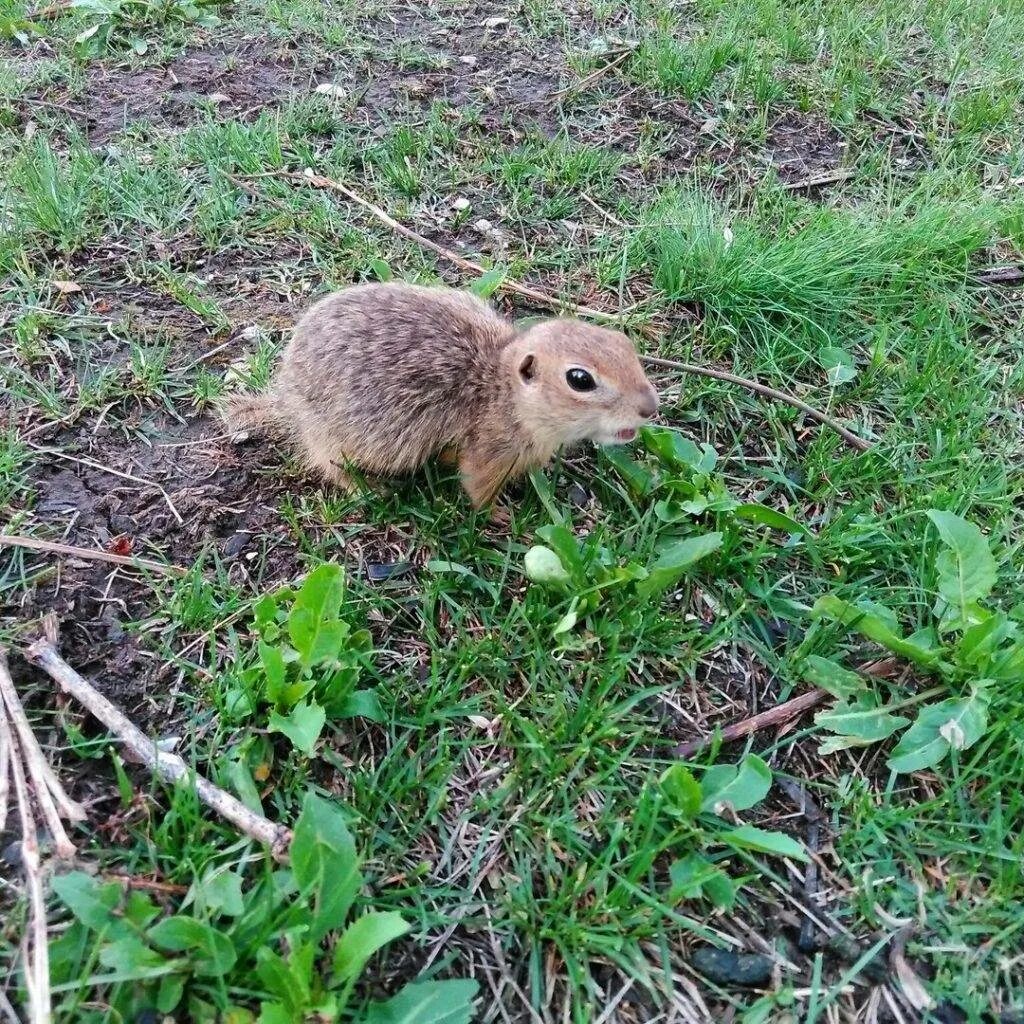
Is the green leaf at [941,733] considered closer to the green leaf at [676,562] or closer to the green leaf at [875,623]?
the green leaf at [875,623]

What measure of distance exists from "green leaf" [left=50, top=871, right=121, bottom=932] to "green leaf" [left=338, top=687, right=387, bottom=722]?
0.70 metres

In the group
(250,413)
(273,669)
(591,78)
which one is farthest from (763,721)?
(591,78)

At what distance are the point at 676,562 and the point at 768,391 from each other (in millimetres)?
1095

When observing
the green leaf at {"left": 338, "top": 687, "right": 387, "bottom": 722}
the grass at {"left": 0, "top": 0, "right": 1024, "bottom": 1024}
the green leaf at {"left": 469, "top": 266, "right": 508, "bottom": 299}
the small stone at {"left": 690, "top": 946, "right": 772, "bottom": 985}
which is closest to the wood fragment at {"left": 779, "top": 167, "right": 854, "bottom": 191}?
the grass at {"left": 0, "top": 0, "right": 1024, "bottom": 1024}

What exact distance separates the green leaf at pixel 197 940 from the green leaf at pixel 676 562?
58.9 inches

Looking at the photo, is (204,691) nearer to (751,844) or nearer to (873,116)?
(751,844)

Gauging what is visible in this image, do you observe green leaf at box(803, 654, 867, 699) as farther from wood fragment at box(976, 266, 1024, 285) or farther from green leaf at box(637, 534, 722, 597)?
wood fragment at box(976, 266, 1024, 285)

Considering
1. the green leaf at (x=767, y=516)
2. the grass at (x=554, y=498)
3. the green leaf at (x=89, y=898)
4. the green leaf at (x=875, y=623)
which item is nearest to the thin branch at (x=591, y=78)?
the grass at (x=554, y=498)

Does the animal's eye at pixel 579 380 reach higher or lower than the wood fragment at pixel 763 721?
higher

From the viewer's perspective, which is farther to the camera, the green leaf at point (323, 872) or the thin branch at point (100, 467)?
the thin branch at point (100, 467)

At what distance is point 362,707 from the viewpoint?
2342mm

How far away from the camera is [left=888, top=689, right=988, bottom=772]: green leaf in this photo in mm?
2301

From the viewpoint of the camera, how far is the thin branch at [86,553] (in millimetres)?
2688

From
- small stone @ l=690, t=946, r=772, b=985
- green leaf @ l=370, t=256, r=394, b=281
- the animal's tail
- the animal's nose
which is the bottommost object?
small stone @ l=690, t=946, r=772, b=985
